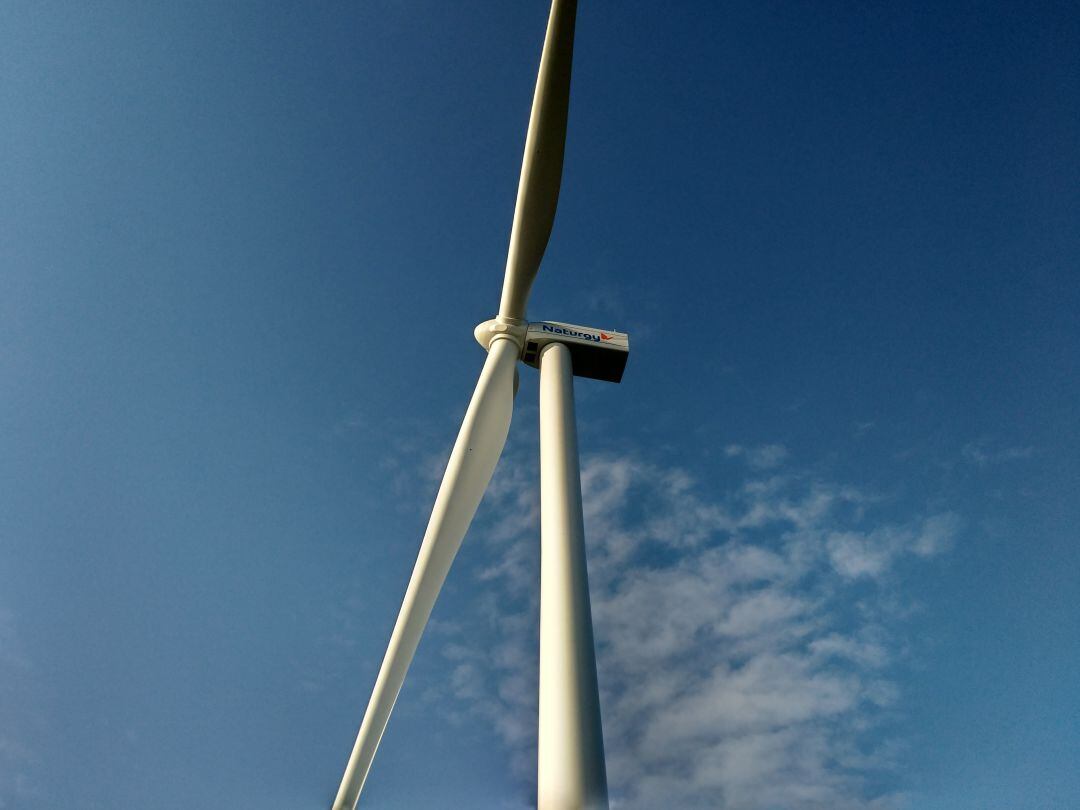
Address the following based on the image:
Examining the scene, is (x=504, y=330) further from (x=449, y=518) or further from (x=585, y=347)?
(x=449, y=518)

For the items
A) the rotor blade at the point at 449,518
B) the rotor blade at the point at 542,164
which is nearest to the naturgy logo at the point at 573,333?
the rotor blade at the point at 542,164

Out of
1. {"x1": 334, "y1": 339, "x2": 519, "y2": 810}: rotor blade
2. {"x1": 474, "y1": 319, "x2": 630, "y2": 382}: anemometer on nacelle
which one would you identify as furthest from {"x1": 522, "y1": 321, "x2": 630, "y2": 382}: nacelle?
{"x1": 334, "y1": 339, "x2": 519, "y2": 810}: rotor blade

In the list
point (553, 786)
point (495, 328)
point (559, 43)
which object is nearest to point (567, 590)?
point (553, 786)

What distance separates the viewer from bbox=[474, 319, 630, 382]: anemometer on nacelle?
49.9 feet

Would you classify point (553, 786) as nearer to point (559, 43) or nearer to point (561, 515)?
point (561, 515)

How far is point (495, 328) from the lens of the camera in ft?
49.6

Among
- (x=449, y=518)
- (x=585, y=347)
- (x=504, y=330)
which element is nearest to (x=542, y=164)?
(x=504, y=330)

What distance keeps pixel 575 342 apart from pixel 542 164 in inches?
162

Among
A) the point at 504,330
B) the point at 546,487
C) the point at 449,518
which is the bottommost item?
the point at 546,487

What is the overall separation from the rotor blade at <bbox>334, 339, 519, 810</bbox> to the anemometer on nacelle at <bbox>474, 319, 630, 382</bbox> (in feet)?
3.78

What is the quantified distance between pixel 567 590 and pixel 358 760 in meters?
8.63

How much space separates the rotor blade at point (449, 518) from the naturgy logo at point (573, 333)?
1.77 m

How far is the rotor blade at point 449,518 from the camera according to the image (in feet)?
42.0

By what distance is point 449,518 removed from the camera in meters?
12.8
